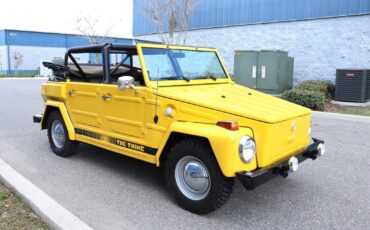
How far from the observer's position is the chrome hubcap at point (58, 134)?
618cm

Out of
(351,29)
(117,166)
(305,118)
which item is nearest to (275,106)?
(305,118)

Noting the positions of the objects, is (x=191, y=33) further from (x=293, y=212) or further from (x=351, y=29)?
(x=293, y=212)

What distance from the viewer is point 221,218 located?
395cm

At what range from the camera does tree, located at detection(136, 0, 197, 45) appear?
20.8m

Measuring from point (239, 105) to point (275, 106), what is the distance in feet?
1.82

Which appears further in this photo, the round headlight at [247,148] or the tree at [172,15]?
the tree at [172,15]

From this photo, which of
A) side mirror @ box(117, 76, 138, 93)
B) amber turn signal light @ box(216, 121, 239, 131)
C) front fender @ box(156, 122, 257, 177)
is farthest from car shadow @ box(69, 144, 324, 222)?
side mirror @ box(117, 76, 138, 93)

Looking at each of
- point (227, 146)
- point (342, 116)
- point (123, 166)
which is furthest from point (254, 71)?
point (227, 146)

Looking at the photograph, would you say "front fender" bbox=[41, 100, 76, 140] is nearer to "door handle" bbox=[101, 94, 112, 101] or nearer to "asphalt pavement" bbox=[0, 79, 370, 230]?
"asphalt pavement" bbox=[0, 79, 370, 230]

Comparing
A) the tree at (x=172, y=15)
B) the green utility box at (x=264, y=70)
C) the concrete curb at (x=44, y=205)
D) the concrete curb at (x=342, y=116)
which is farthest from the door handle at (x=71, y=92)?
the tree at (x=172, y=15)

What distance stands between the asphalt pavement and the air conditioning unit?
6577 millimetres

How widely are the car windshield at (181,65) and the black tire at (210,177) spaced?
1.08 metres

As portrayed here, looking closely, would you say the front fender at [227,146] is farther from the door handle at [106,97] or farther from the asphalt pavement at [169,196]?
the door handle at [106,97]

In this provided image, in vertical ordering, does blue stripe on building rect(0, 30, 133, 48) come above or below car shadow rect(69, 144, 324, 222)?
above
